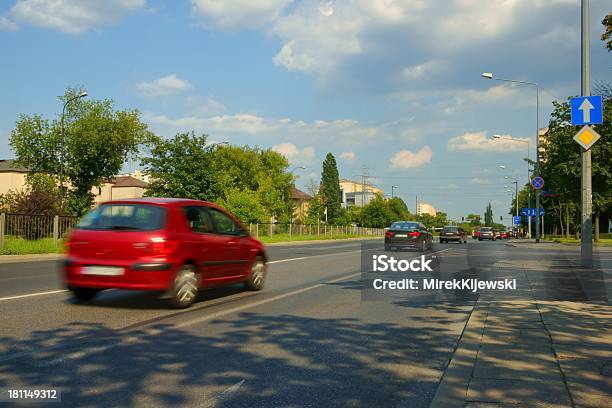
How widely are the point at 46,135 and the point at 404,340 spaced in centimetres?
5894

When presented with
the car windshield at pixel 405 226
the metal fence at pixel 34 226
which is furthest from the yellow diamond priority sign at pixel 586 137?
the metal fence at pixel 34 226

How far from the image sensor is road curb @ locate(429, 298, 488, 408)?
13.4 feet

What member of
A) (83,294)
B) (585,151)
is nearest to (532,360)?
(83,294)

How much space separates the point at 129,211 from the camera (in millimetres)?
8359

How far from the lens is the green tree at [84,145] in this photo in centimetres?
5759

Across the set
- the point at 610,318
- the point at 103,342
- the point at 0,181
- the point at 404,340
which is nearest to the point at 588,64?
the point at 610,318

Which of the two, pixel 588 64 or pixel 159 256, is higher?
pixel 588 64

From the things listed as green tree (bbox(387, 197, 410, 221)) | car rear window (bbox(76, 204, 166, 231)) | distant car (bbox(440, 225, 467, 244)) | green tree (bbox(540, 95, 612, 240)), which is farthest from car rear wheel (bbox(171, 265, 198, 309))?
green tree (bbox(387, 197, 410, 221))

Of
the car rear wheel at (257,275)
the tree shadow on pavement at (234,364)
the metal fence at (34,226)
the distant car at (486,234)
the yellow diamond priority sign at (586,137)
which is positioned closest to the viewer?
the tree shadow on pavement at (234,364)

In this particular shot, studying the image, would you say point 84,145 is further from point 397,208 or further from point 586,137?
point 397,208

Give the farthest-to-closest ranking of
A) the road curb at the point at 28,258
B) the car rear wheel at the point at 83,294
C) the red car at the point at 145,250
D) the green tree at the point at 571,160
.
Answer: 1. the green tree at the point at 571,160
2. the road curb at the point at 28,258
3. the car rear wheel at the point at 83,294
4. the red car at the point at 145,250

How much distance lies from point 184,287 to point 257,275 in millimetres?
2463

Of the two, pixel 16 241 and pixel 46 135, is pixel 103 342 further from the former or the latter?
pixel 46 135

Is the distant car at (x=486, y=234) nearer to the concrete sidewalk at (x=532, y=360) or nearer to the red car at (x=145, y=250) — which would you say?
the concrete sidewalk at (x=532, y=360)
